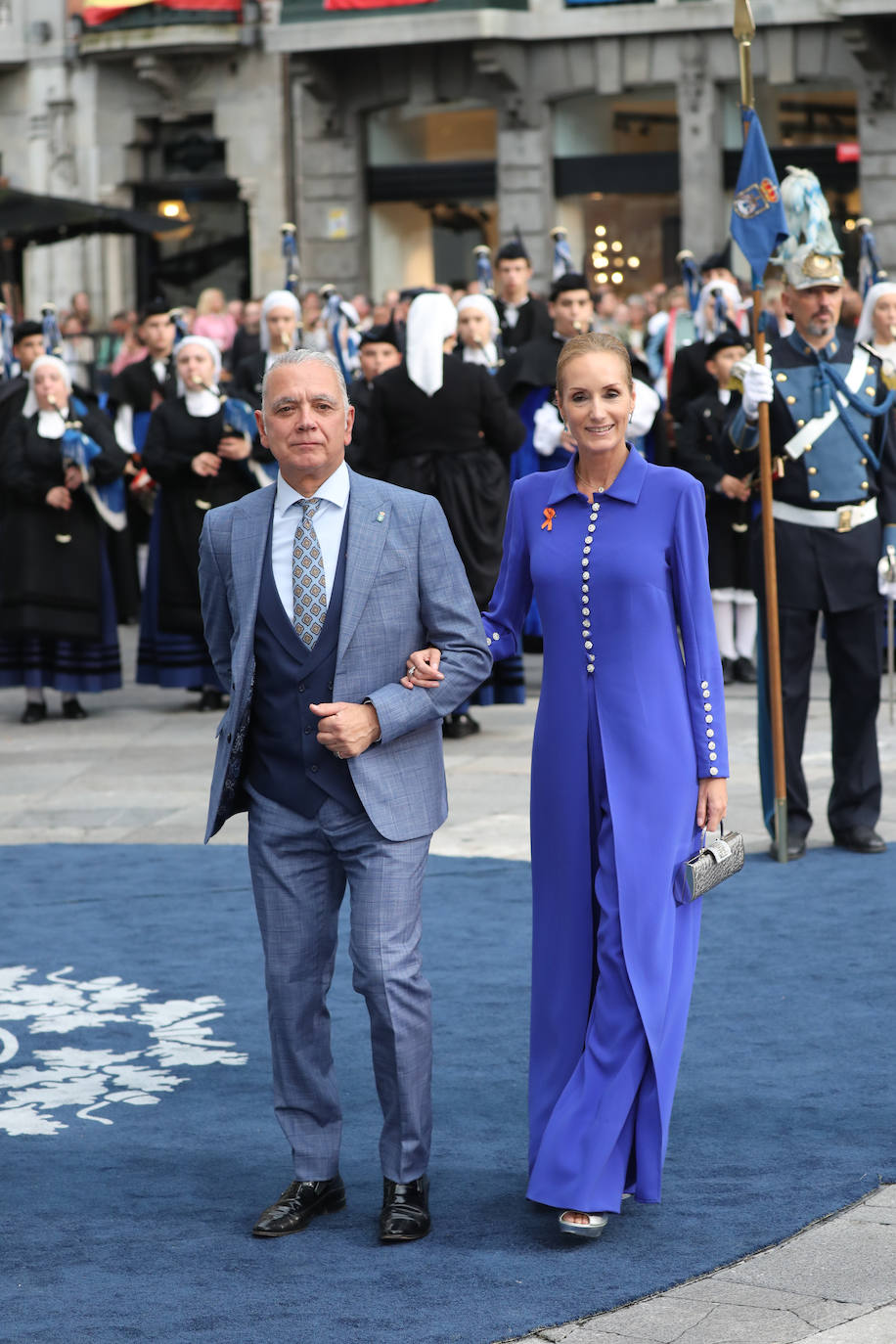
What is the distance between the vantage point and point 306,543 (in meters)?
4.80

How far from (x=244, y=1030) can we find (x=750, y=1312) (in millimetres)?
2343

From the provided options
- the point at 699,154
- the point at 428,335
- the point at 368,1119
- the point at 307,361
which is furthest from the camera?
the point at 699,154

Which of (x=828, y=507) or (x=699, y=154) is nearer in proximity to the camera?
(x=828, y=507)

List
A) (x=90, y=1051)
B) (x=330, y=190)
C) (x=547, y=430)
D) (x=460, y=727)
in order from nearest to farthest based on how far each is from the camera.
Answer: (x=90, y=1051)
(x=460, y=727)
(x=547, y=430)
(x=330, y=190)

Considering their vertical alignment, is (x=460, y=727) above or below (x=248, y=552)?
below

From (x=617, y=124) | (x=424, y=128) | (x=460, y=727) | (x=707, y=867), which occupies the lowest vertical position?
(x=460, y=727)

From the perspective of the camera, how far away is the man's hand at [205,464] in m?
12.2

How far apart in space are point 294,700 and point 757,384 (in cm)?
361

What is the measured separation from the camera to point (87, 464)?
12.1m

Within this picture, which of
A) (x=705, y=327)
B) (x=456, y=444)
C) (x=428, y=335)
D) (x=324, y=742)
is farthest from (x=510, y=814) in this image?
(x=705, y=327)

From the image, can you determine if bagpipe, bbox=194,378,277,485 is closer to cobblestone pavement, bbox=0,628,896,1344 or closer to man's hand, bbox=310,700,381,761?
cobblestone pavement, bbox=0,628,896,1344

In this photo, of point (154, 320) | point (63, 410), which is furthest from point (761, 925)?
point (154, 320)

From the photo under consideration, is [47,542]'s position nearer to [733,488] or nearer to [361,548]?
[733,488]

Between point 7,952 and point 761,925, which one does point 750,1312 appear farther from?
point 7,952
